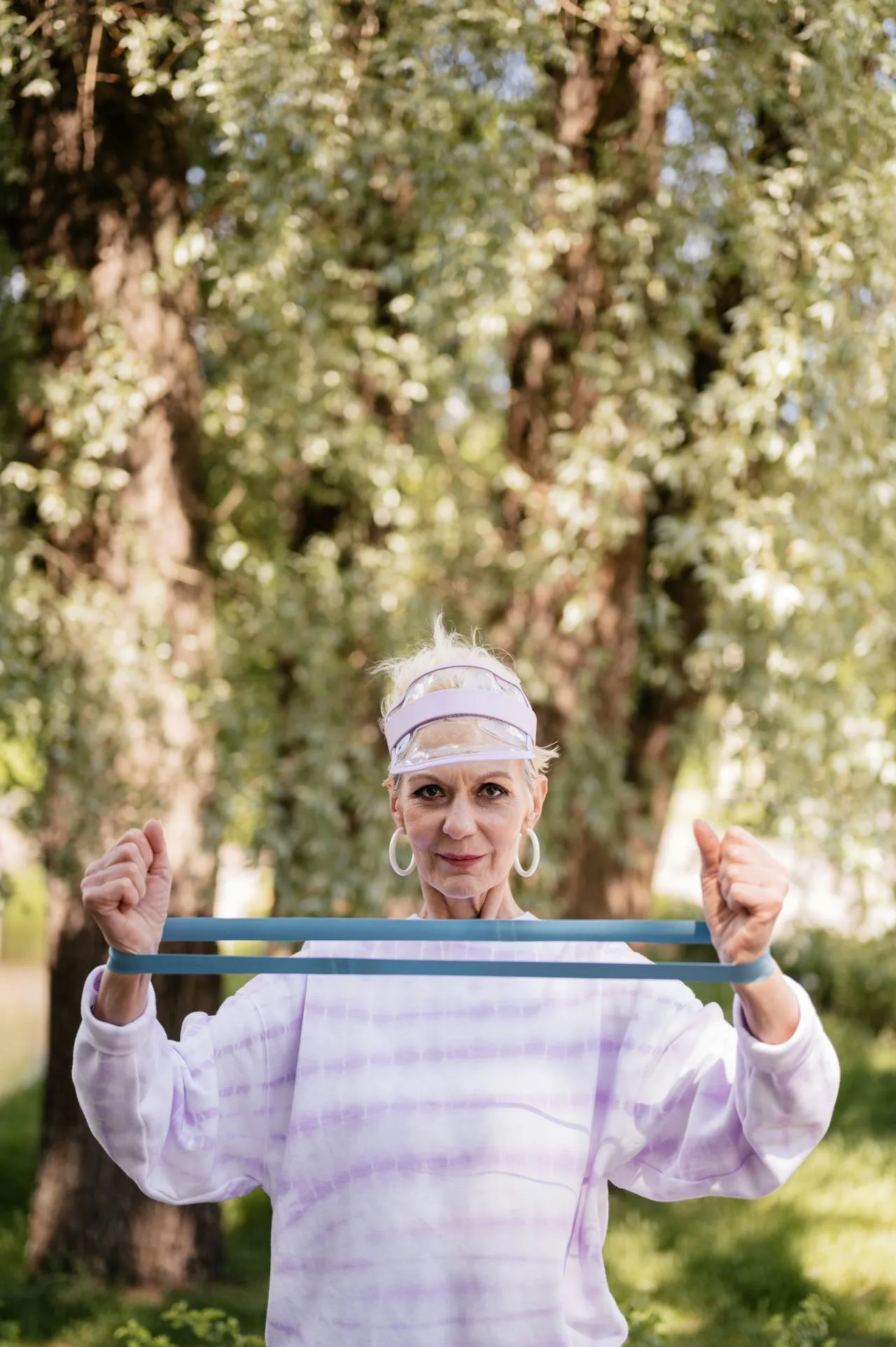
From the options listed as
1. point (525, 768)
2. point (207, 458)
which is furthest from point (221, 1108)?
Answer: point (207, 458)

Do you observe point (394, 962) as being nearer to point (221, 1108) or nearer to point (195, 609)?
point (221, 1108)

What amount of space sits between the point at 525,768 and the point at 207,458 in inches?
166

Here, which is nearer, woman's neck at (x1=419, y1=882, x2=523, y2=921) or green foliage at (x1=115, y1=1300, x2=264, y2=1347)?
woman's neck at (x1=419, y1=882, x2=523, y2=921)

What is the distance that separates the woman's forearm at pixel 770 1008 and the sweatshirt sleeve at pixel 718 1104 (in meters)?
0.01

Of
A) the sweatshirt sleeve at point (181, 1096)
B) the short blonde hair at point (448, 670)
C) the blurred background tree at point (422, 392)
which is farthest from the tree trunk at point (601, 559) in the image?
the sweatshirt sleeve at point (181, 1096)

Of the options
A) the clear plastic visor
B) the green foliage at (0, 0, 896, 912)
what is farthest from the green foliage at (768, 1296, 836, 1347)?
the clear plastic visor

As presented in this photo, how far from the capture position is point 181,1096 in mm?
2174

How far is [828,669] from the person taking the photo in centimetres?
575

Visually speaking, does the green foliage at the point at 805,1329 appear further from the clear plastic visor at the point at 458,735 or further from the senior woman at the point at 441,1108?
the clear plastic visor at the point at 458,735

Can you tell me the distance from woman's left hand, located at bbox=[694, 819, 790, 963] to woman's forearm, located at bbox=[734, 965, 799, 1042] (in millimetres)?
50

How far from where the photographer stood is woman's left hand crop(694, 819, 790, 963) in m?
1.83

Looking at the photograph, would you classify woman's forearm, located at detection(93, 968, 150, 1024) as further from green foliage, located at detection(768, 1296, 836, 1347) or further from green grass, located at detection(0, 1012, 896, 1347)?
green foliage, located at detection(768, 1296, 836, 1347)

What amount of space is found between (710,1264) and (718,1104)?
182 inches

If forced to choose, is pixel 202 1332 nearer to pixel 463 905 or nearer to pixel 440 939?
pixel 463 905
